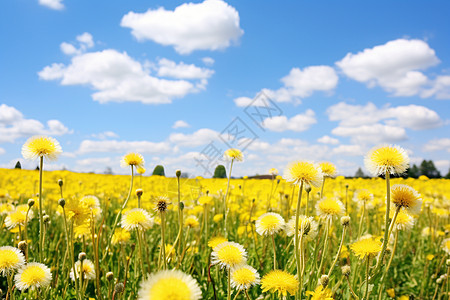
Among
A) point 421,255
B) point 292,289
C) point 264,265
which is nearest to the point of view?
point 292,289

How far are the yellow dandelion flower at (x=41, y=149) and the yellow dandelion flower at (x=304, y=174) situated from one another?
1133 millimetres

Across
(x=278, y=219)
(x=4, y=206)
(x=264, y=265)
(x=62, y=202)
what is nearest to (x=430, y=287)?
(x=264, y=265)

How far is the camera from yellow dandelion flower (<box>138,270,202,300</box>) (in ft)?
2.07

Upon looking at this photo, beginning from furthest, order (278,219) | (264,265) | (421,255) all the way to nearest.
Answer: (421,255), (264,265), (278,219)

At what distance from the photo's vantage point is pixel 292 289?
3.84 ft

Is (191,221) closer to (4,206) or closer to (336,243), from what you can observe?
(336,243)

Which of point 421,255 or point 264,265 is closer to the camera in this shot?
point 264,265

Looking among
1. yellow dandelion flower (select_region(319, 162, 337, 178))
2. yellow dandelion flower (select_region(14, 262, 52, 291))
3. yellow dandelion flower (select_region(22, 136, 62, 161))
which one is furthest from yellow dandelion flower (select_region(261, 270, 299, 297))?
yellow dandelion flower (select_region(22, 136, 62, 161))

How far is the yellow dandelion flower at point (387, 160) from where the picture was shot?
1.29m

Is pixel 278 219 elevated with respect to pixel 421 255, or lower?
elevated

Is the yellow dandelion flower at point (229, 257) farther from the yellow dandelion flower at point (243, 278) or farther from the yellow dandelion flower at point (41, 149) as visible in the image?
the yellow dandelion flower at point (41, 149)

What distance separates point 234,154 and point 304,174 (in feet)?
4.92

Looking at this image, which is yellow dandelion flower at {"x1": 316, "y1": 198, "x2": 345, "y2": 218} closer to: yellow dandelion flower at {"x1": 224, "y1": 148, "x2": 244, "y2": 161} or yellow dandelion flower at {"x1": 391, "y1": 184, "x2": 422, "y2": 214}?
yellow dandelion flower at {"x1": 391, "y1": 184, "x2": 422, "y2": 214}

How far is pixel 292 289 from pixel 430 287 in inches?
86.5
